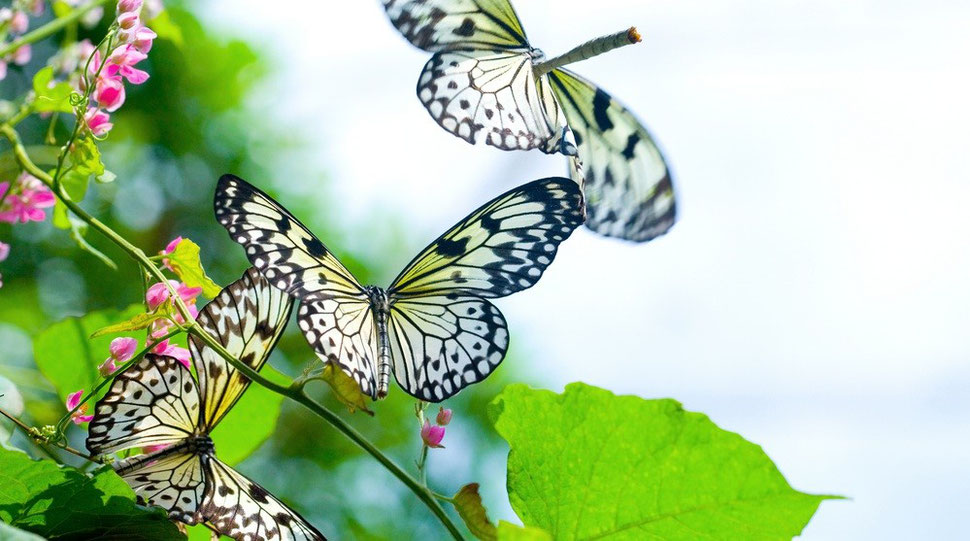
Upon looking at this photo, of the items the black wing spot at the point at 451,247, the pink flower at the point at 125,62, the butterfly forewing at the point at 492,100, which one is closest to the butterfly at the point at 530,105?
the butterfly forewing at the point at 492,100

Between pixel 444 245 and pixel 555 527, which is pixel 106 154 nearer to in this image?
pixel 444 245

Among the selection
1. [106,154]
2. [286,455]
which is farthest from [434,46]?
[106,154]

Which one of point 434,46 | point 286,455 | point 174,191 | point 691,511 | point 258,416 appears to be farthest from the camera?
point 174,191

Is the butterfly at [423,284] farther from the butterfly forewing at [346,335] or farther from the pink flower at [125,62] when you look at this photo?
the pink flower at [125,62]

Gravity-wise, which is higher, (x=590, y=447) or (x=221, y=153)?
(x=221, y=153)

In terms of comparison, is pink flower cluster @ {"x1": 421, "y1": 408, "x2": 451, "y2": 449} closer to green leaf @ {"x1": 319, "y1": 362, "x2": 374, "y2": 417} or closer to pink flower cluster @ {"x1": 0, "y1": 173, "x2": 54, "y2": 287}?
green leaf @ {"x1": 319, "y1": 362, "x2": 374, "y2": 417}
